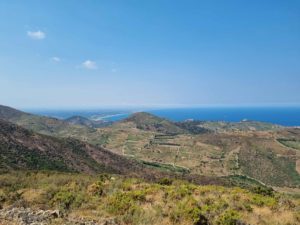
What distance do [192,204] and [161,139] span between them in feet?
579

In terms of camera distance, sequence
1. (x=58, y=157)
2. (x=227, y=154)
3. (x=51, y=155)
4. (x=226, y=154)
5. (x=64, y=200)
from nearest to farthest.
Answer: (x=64, y=200) → (x=51, y=155) → (x=58, y=157) → (x=227, y=154) → (x=226, y=154)

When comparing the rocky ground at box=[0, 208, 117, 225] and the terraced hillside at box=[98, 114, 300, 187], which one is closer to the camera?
the rocky ground at box=[0, 208, 117, 225]

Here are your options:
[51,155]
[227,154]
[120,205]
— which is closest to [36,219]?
[120,205]

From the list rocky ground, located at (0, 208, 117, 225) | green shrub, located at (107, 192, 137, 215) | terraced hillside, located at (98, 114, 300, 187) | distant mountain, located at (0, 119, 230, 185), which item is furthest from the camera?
terraced hillside, located at (98, 114, 300, 187)

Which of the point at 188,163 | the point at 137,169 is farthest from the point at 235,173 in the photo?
the point at 137,169

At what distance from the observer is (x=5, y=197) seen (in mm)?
17047

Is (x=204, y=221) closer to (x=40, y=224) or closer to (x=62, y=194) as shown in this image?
(x=40, y=224)

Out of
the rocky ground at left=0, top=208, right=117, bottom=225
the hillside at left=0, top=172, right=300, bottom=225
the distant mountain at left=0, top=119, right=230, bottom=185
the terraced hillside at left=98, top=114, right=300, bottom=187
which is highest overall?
the rocky ground at left=0, top=208, right=117, bottom=225

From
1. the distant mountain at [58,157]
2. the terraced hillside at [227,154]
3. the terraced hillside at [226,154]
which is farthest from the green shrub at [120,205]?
the terraced hillside at [227,154]

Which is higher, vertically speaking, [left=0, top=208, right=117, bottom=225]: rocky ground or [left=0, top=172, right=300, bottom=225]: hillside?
[left=0, top=208, right=117, bottom=225]: rocky ground

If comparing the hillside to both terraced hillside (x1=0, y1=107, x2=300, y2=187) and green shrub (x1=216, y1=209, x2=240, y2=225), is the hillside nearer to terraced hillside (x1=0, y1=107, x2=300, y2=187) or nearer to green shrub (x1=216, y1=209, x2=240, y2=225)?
green shrub (x1=216, y1=209, x2=240, y2=225)

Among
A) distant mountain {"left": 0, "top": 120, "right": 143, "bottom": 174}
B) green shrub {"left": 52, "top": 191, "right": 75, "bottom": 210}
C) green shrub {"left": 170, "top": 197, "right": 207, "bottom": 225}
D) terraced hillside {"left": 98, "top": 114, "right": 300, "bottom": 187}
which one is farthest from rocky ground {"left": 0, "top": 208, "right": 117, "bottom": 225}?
terraced hillside {"left": 98, "top": 114, "right": 300, "bottom": 187}

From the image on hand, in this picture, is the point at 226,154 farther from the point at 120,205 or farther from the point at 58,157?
the point at 120,205

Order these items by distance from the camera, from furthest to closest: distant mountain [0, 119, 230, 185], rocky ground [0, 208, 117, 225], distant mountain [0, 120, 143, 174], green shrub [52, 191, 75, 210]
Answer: distant mountain [0, 119, 230, 185] → distant mountain [0, 120, 143, 174] → green shrub [52, 191, 75, 210] → rocky ground [0, 208, 117, 225]
